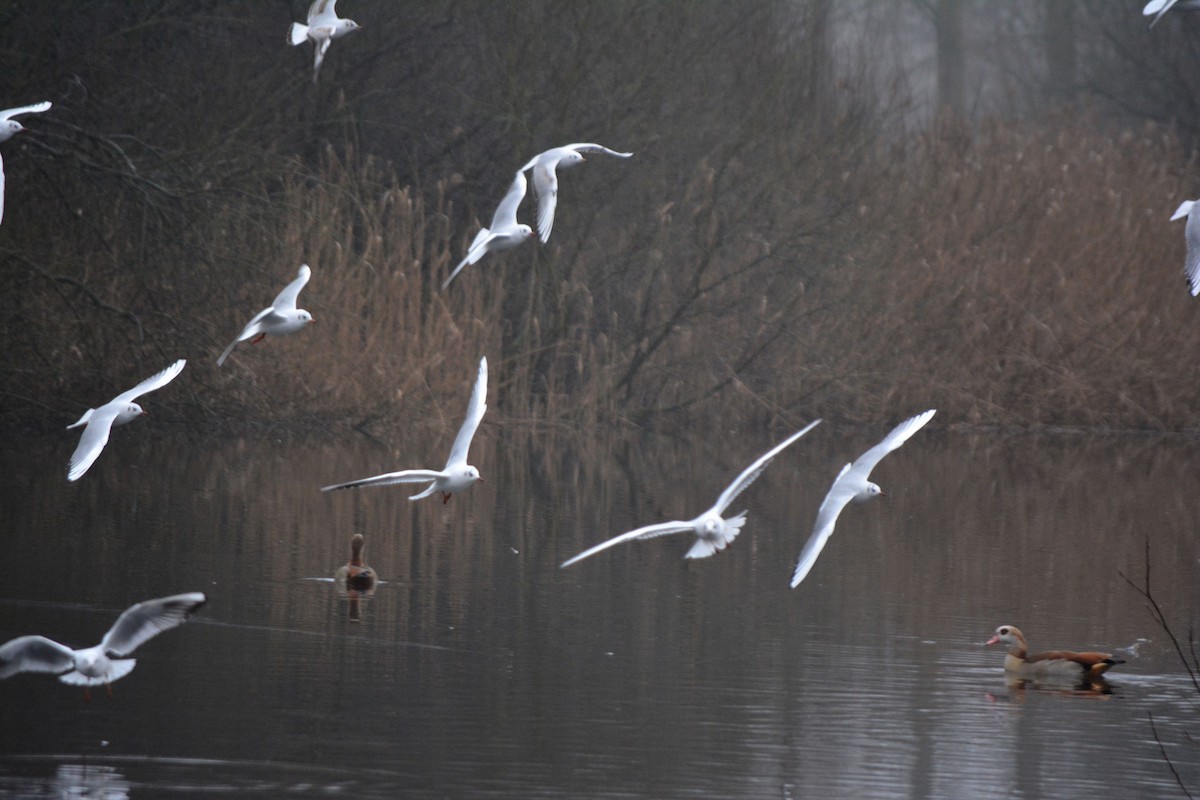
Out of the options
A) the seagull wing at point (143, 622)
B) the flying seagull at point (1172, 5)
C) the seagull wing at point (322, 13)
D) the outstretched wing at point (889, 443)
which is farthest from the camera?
the seagull wing at point (322, 13)

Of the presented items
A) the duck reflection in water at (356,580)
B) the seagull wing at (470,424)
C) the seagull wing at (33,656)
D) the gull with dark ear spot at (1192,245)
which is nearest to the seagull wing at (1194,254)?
the gull with dark ear spot at (1192,245)

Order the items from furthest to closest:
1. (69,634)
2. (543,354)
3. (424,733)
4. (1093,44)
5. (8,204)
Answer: (1093,44) < (543,354) < (8,204) < (69,634) < (424,733)

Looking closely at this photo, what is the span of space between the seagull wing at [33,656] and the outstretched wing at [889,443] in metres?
3.37

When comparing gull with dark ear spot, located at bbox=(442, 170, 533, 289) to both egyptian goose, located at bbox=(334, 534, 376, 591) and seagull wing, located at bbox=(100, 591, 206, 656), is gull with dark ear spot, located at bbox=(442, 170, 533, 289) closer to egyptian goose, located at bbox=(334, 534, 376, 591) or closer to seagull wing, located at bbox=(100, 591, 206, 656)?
egyptian goose, located at bbox=(334, 534, 376, 591)

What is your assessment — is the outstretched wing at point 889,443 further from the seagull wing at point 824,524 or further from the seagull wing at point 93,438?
the seagull wing at point 93,438

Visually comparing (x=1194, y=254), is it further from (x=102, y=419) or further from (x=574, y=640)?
(x=102, y=419)

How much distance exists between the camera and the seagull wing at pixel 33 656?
5992 mm

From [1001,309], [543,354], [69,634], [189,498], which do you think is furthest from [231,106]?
[69,634]

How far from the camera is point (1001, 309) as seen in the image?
886 inches

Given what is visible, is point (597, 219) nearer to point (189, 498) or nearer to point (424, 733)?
point (189, 498)

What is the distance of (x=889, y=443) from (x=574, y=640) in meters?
1.67

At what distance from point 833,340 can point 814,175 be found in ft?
6.44

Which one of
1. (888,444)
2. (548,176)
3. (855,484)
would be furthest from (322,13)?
(888,444)

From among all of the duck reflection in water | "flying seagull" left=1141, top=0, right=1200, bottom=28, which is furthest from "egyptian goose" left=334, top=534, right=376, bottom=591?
"flying seagull" left=1141, top=0, right=1200, bottom=28
